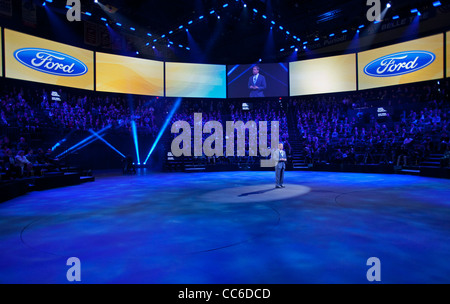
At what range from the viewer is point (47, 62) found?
16281 millimetres

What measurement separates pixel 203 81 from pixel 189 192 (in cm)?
1518

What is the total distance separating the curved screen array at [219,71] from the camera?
1585cm

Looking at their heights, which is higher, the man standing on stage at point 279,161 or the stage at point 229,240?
the man standing on stage at point 279,161

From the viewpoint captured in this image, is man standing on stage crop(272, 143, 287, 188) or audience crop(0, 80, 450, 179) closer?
man standing on stage crop(272, 143, 287, 188)

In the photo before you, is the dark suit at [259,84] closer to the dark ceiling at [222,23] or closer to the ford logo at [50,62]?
the dark ceiling at [222,23]

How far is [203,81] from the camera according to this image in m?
21.5

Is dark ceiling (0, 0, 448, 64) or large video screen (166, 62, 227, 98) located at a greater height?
dark ceiling (0, 0, 448, 64)

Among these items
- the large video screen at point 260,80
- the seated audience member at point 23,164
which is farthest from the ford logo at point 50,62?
the large video screen at point 260,80

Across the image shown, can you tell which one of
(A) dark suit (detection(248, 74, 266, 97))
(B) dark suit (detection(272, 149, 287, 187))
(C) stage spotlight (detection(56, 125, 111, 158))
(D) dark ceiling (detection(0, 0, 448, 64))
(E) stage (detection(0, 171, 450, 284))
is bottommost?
(E) stage (detection(0, 171, 450, 284))

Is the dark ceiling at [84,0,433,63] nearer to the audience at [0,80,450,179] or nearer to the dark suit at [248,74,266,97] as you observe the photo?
the dark suit at [248,74,266,97]

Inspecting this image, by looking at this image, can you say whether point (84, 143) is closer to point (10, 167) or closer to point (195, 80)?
point (10, 167)

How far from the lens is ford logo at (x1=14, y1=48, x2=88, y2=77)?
15312 millimetres

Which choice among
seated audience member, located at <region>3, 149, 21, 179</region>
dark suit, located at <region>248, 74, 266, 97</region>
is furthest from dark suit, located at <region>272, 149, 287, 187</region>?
dark suit, located at <region>248, 74, 266, 97</region>

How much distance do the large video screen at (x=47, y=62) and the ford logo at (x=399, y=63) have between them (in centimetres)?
1958
